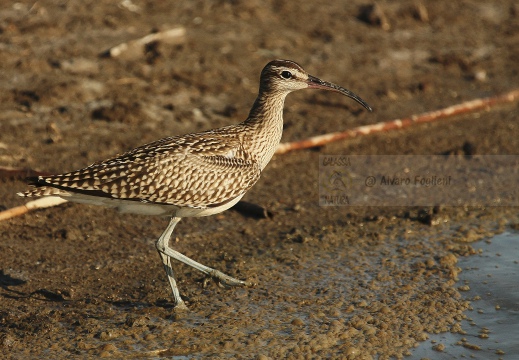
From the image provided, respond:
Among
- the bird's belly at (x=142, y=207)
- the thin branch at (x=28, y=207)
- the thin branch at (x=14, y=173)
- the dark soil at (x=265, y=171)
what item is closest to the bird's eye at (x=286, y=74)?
the bird's belly at (x=142, y=207)

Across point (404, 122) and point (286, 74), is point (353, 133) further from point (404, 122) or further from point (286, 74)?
point (286, 74)

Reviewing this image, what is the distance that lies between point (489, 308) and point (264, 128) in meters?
2.52

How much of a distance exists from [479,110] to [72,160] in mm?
5413

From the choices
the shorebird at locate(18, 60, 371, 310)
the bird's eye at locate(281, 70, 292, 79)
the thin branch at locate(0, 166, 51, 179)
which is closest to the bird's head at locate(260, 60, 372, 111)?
the bird's eye at locate(281, 70, 292, 79)

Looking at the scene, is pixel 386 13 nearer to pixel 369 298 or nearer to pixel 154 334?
pixel 369 298

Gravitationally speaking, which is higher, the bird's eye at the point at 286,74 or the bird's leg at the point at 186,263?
the bird's eye at the point at 286,74

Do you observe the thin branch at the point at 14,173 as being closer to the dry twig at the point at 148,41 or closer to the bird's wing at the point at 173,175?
the bird's wing at the point at 173,175

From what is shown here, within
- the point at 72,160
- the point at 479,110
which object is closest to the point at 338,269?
the point at 72,160

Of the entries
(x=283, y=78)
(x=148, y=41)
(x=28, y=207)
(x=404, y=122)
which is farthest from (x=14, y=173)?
(x=404, y=122)

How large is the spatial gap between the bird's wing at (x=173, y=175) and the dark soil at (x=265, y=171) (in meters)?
0.82

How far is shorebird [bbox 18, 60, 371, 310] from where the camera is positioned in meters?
7.03

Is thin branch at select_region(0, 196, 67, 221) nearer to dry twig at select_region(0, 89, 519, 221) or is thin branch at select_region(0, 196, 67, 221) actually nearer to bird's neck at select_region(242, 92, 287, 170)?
dry twig at select_region(0, 89, 519, 221)

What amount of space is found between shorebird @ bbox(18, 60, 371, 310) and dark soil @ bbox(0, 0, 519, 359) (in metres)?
0.63

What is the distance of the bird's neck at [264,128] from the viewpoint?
7.75 meters
